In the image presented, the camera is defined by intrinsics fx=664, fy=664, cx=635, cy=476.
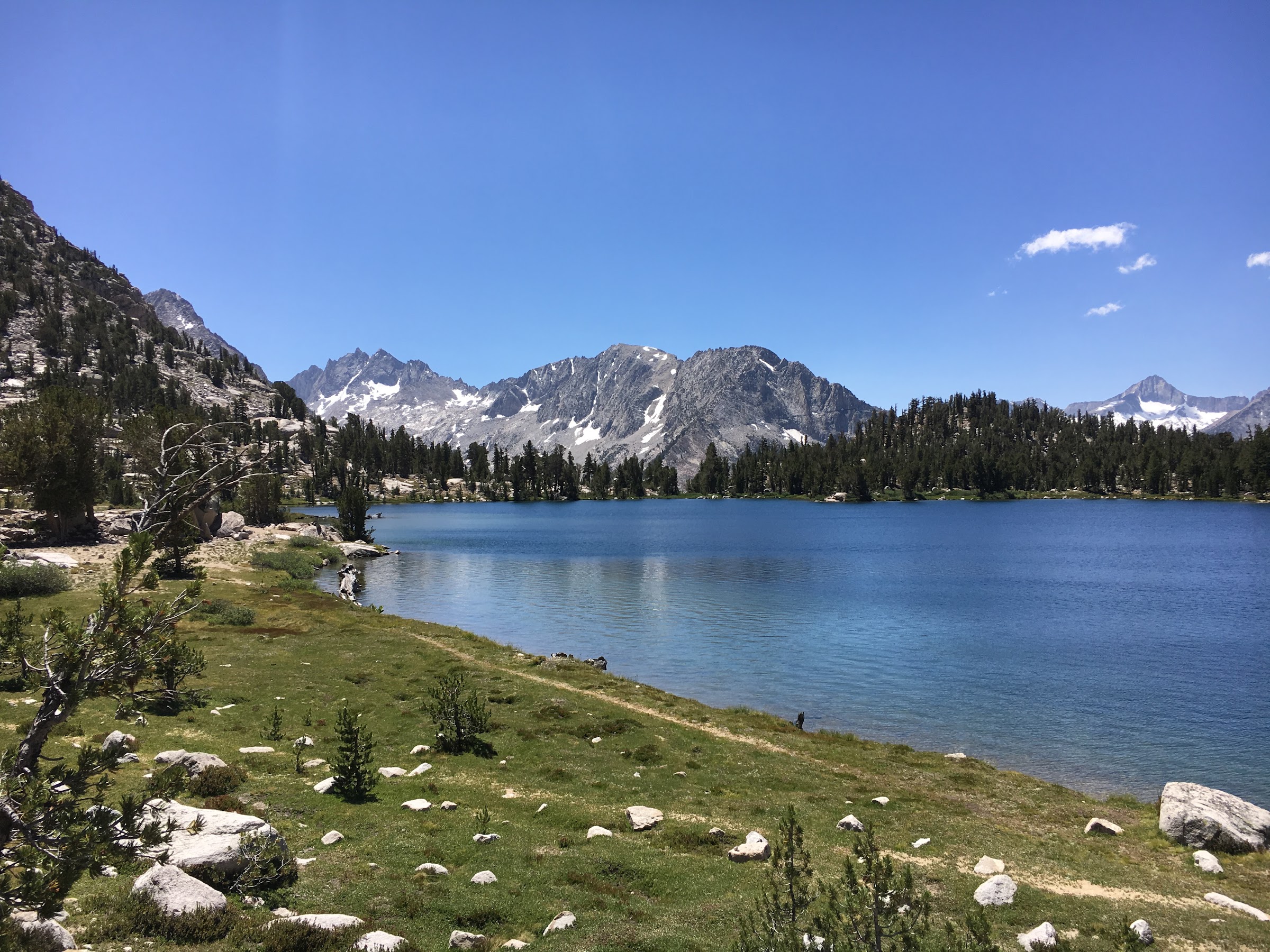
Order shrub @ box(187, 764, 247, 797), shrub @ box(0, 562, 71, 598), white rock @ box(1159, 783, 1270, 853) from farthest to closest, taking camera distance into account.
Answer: shrub @ box(0, 562, 71, 598) → white rock @ box(1159, 783, 1270, 853) → shrub @ box(187, 764, 247, 797)

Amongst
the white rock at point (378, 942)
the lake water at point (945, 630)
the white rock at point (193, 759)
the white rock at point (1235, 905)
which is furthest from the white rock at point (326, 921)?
the lake water at point (945, 630)

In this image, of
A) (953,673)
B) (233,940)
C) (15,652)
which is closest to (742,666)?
(953,673)

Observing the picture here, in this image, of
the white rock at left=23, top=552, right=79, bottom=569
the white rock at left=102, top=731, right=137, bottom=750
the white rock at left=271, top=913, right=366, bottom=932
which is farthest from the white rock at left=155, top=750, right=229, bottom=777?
the white rock at left=23, top=552, right=79, bottom=569

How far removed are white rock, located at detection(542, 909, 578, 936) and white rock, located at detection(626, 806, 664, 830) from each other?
17.8 feet

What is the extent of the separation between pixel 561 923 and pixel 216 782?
10.2m

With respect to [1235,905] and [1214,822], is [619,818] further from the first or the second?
[1214,822]

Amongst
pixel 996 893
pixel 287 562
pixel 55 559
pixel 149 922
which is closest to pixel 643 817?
pixel 996 893

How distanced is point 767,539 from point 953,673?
8615cm

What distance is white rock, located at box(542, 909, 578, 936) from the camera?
1212 centimetres

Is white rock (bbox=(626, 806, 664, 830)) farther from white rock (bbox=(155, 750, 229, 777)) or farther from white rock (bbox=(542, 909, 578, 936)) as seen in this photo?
white rock (bbox=(155, 750, 229, 777))

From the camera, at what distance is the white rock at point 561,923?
12.1 m

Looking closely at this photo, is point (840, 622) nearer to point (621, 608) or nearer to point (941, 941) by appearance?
point (621, 608)

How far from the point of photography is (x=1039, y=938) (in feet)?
41.5

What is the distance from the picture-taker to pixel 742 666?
4347cm
